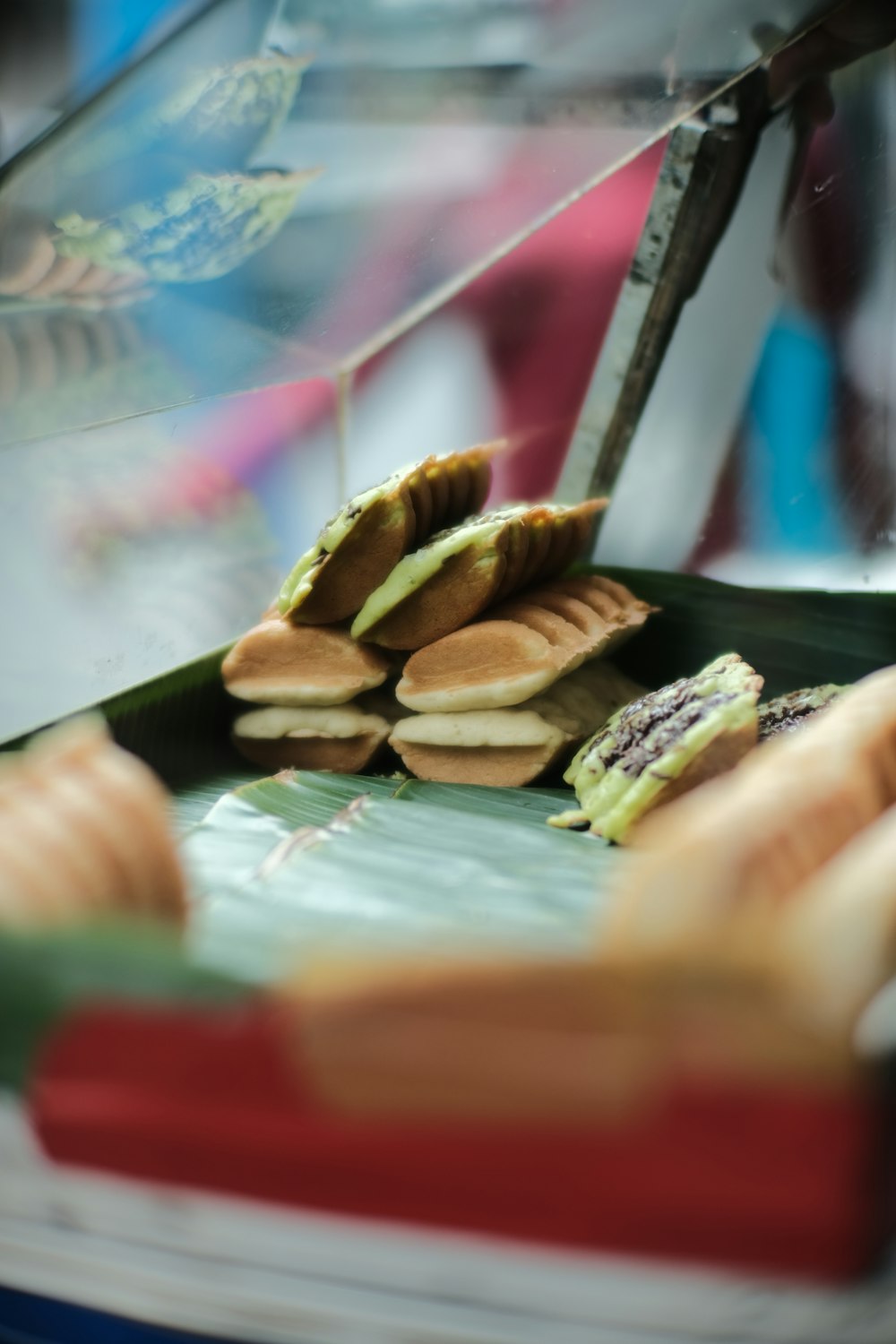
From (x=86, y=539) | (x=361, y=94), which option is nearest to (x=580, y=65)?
(x=361, y=94)

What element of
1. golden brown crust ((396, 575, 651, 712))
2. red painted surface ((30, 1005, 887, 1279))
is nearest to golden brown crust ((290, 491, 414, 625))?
golden brown crust ((396, 575, 651, 712))

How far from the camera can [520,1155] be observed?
1.59ft

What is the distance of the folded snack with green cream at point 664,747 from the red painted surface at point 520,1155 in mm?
803

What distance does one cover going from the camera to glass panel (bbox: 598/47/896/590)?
178cm

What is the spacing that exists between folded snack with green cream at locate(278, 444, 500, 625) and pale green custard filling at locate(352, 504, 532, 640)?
0.03 meters

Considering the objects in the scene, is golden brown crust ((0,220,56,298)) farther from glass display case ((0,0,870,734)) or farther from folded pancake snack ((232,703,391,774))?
folded pancake snack ((232,703,391,774))

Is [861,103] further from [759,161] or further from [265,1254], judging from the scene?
[265,1254]

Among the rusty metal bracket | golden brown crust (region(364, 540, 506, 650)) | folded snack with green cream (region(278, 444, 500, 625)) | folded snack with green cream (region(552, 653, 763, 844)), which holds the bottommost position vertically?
folded snack with green cream (region(552, 653, 763, 844))

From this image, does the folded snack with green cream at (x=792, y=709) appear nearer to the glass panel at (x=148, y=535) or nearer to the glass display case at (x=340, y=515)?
the glass display case at (x=340, y=515)

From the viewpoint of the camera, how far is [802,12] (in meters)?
1.59

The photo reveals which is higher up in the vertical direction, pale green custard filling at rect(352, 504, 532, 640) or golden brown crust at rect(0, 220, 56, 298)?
golden brown crust at rect(0, 220, 56, 298)

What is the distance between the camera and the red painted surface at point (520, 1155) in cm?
47

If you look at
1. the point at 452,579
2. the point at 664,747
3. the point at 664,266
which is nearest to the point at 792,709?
the point at 664,747

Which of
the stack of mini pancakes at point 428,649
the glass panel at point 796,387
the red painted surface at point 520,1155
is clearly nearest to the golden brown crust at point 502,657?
the stack of mini pancakes at point 428,649
